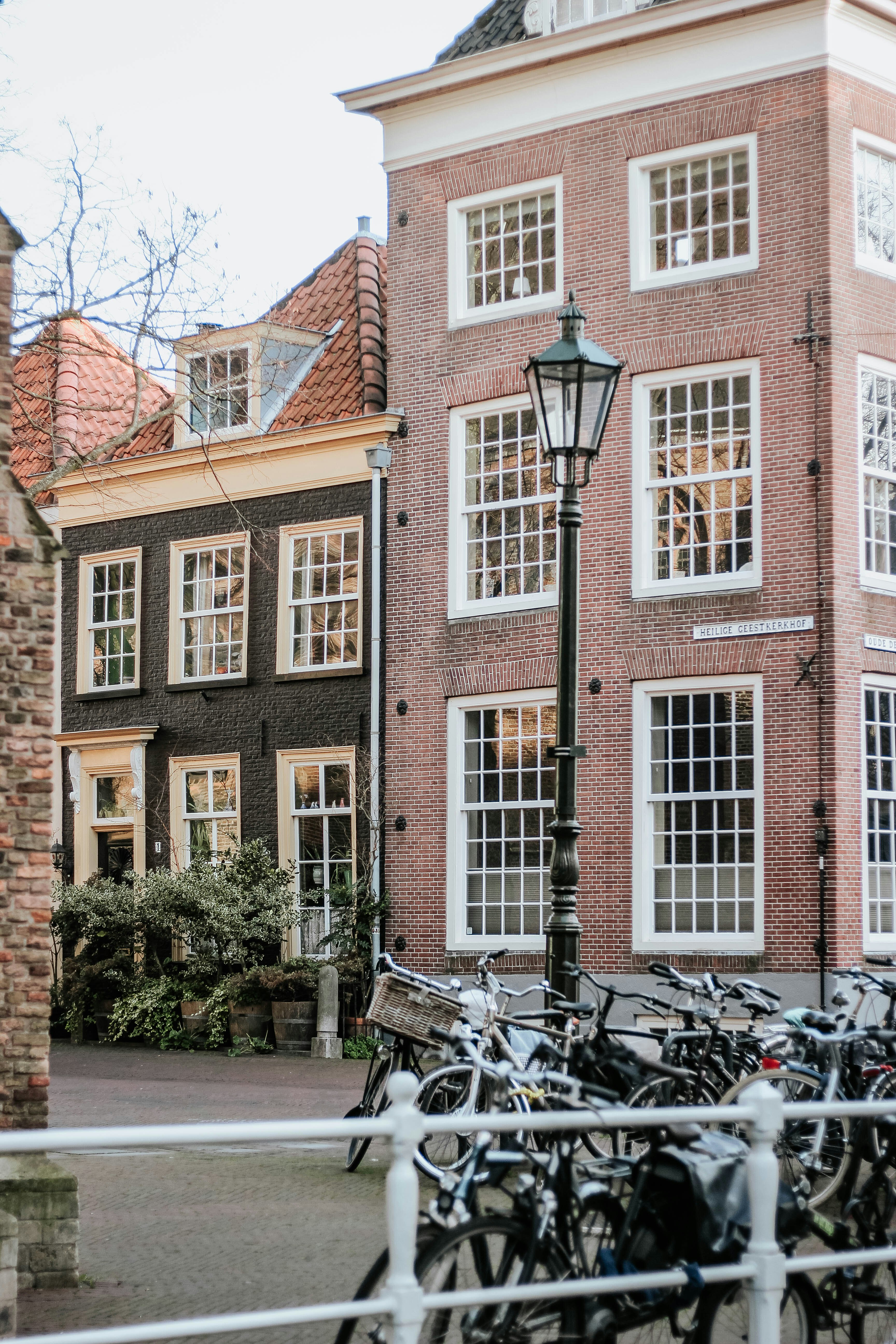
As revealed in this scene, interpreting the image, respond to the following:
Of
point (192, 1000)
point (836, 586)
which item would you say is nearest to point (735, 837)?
point (836, 586)

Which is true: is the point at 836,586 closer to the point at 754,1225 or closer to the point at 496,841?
the point at 496,841

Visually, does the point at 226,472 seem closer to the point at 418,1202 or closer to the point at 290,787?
the point at 290,787

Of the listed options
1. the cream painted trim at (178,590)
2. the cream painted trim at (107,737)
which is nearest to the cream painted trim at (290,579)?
the cream painted trim at (178,590)

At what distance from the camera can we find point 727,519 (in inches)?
798

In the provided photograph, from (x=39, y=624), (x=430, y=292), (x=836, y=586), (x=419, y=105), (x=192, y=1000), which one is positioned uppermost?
(x=419, y=105)

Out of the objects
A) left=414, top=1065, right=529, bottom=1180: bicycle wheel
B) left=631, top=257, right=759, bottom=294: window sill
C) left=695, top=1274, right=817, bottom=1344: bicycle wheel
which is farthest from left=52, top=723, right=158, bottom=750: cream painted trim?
left=695, top=1274, right=817, bottom=1344: bicycle wheel

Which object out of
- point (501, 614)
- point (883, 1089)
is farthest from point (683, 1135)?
point (501, 614)

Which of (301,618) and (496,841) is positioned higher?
(301,618)

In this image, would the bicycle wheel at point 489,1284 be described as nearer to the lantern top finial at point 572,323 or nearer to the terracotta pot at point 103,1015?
the lantern top finial at point 572,323

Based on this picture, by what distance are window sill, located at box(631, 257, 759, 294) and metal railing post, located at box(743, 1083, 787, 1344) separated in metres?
16.3

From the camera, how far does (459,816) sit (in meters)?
22.3

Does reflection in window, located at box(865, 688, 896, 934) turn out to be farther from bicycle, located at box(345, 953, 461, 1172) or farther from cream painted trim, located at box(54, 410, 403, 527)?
bicycle, located at box(345, 953, 461, 1172)

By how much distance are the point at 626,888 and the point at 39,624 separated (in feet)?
44.3

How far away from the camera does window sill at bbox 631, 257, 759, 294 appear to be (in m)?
20.3
